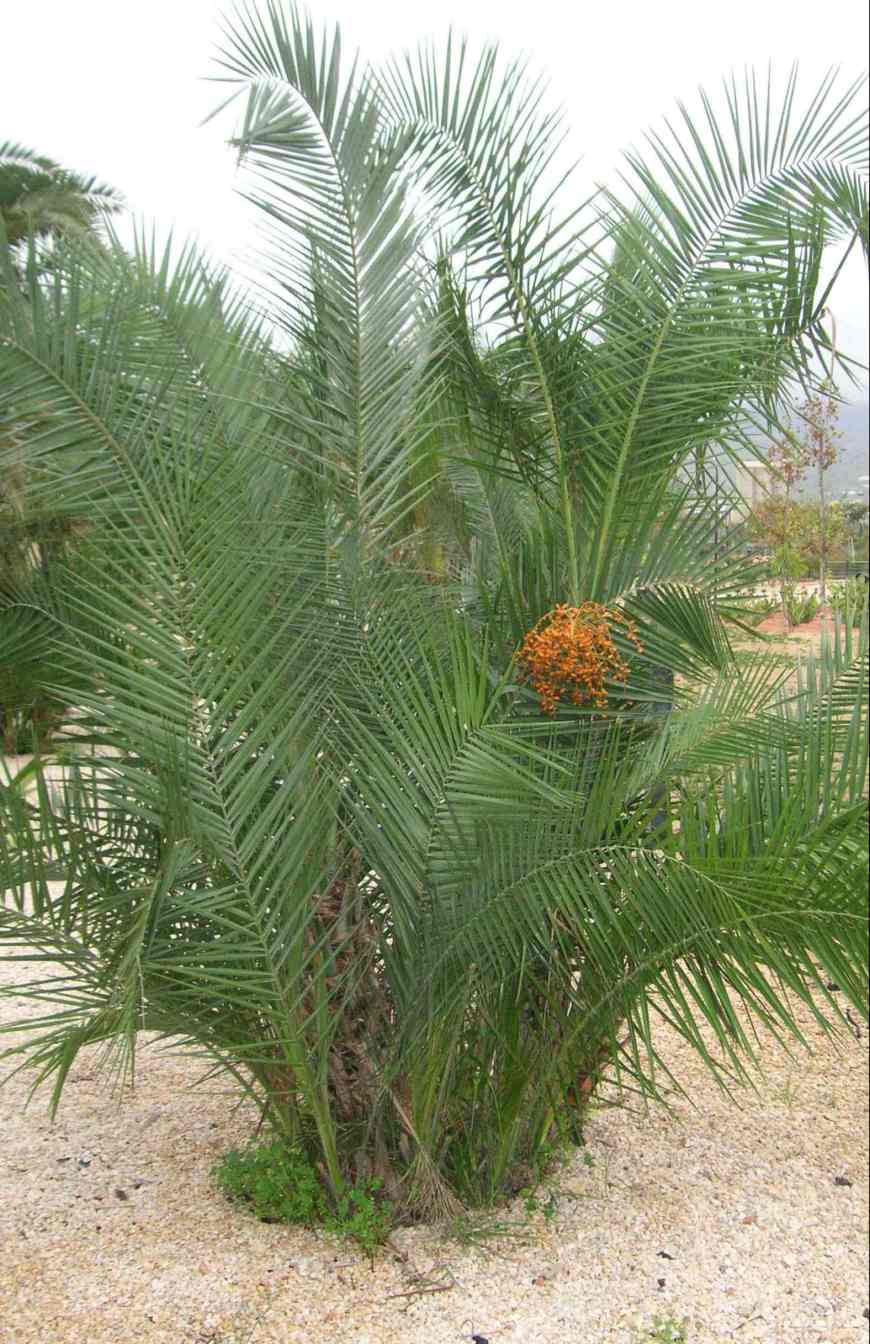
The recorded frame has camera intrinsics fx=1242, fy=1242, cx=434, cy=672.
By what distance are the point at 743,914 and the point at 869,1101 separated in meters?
1.99

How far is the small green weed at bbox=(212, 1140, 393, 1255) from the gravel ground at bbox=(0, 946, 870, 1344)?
5 centimetres

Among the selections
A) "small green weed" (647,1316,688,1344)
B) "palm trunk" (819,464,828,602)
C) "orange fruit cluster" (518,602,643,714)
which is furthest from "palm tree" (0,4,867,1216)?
"palm trunk" (819,464,828,602)

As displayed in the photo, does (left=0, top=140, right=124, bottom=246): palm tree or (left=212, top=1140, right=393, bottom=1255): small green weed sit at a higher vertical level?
(left=0, top=140, right=124, bottom=246): palm tree

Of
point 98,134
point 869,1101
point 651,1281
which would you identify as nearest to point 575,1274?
point 651,1281

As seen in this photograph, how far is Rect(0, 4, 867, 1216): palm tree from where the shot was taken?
2.22 metres

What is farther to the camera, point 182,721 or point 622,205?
point 622,205

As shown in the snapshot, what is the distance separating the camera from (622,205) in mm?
2898

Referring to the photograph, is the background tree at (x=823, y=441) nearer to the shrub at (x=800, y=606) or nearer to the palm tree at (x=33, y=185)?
the shrub at (x=800, y=606)

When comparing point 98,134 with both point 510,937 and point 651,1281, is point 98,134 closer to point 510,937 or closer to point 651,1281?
point 510,937

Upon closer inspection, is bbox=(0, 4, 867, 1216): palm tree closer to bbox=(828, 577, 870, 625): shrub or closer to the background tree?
bbox=(828, 577, 870, 625): shrub

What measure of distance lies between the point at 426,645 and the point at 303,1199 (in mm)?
1256

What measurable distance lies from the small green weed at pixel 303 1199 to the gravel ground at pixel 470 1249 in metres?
0.05

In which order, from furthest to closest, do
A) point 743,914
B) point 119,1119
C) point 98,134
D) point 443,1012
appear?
point 98,134 < point 119,1119 < point 443,1012 < point 743,914

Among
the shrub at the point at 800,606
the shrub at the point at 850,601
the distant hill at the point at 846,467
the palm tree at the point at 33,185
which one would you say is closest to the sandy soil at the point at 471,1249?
the shrub at the point at 850,601
